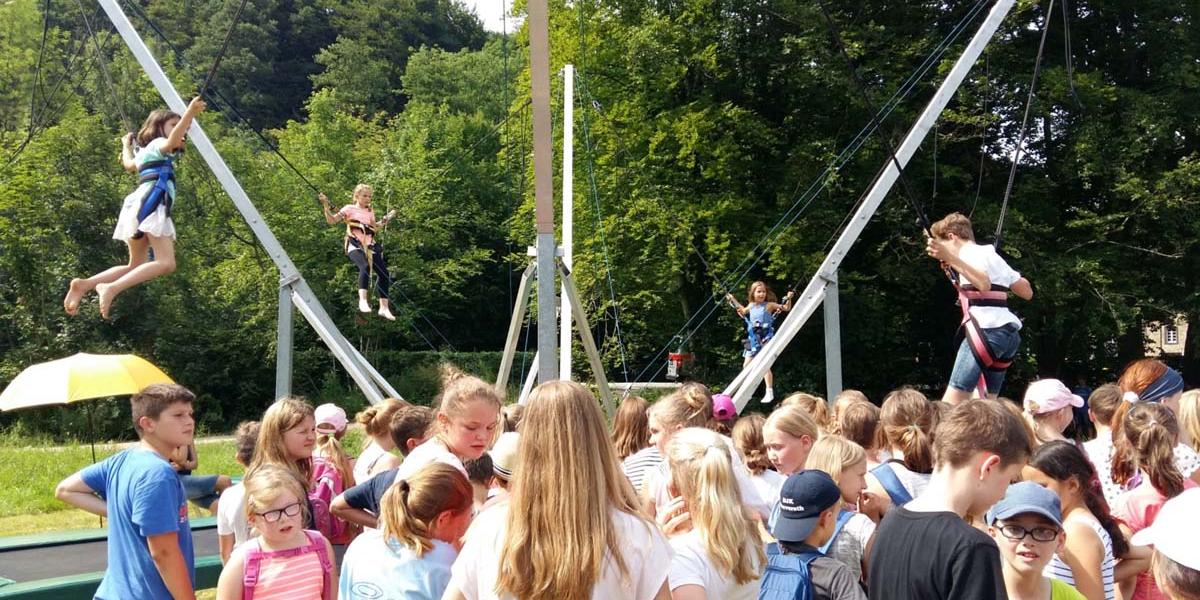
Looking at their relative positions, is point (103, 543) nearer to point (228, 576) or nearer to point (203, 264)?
point (228, 576)

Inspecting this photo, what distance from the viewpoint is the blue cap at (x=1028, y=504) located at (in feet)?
7.36

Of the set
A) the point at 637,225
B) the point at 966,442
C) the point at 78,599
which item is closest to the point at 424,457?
the point at 966,442

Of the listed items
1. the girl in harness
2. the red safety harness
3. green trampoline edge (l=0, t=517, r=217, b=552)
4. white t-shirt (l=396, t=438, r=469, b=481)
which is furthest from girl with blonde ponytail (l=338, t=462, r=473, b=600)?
green trampoline edge (l=0, t=517, r=217, b=552)

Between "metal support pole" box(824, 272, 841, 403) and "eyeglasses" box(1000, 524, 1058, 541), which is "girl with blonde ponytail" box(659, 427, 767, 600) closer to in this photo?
"eyeglasses" box(1000, 524, 1058, 541)

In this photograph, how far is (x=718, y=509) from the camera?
8.38ft

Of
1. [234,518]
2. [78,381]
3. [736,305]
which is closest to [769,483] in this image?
[234,518]

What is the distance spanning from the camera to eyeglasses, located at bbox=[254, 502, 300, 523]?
3.08 meters

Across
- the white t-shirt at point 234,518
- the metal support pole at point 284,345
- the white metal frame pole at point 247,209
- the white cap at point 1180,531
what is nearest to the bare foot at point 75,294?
the white metal frame pole at point 247,209

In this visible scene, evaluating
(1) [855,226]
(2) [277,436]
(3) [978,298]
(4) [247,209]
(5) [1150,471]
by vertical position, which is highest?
(4) [247,209]

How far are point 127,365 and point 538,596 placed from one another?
6.71 metres

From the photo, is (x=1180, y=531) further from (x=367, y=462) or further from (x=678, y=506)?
(x=367, y=462)

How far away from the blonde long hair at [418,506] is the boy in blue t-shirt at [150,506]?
93 centimetres

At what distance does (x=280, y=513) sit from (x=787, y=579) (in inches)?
58.4

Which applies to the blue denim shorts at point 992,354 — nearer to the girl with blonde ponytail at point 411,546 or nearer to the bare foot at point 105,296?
the girl with blonde ponytail at point 411,546
